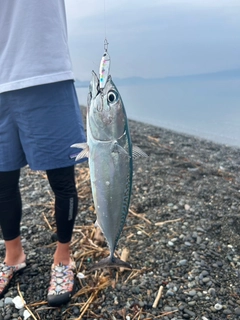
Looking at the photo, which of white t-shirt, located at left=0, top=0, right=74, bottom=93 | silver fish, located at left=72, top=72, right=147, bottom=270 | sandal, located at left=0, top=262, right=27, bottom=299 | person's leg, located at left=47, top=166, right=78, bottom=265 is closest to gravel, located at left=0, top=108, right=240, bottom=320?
sandal, located at left=0, top=262, right=27, bottom=299

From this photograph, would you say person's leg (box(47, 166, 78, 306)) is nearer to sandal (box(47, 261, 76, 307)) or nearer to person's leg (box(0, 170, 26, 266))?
sandal (box(47, 261, 76, 307))

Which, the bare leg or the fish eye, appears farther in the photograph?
the bare leg

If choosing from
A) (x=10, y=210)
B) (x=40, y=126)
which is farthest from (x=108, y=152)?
(x=10, y=210)

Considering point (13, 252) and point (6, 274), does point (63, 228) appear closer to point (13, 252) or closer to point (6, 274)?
point (13, 252)

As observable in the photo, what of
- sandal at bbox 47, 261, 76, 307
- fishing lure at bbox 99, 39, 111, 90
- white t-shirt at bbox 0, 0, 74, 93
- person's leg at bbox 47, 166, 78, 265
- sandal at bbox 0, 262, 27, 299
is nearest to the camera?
fishing lure at bbox 99, 39, 111, 90

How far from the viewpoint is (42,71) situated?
1996mm

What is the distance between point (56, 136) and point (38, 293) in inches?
46.8

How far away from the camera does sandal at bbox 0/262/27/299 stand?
8.16ft

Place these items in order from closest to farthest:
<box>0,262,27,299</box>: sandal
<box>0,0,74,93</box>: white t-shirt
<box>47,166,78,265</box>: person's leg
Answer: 1. <box>0,0,74,93</box>: white t-shirt
2. <box>47,166,78,265</box>: person's leg
3. <box>0,262,27,299</box>: sandal

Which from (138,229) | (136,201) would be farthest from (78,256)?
(136,201)

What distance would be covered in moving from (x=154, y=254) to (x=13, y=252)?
3.76 ft

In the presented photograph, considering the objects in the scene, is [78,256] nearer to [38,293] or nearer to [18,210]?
[38,293]

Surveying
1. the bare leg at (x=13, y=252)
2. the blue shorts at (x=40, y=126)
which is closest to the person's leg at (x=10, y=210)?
the bare leg at (x=13, y=252)

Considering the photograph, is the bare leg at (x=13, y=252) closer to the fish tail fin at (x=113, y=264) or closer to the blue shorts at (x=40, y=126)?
the blue shorts at (x=40, y=126)
